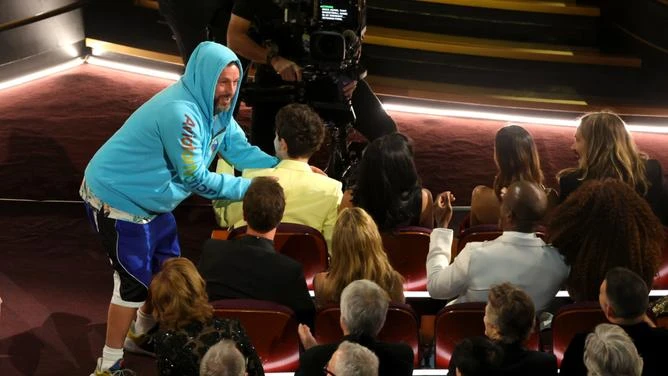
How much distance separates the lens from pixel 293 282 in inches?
124

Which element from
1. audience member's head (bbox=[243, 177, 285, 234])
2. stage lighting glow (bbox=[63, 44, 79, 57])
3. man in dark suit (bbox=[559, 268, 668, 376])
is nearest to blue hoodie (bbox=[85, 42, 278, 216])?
audience member's head (bbox=[243, 177, 285, 234])

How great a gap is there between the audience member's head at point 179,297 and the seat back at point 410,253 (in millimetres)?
897

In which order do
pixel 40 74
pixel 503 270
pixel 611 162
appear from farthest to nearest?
pixel 40 74 < pixel 611 162 < pixel 503 270

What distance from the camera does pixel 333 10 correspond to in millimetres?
4465

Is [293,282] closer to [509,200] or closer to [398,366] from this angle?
[398,366]

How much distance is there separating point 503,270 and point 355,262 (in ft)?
1.53

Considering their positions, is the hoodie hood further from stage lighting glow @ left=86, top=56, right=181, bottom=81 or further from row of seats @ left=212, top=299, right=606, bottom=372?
stage lighting glow @ left=86, top=56, right=181, bottom=81

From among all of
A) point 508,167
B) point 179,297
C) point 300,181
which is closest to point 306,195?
point 300,181

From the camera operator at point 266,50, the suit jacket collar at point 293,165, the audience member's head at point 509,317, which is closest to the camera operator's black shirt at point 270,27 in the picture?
the camera operator at point 266,50

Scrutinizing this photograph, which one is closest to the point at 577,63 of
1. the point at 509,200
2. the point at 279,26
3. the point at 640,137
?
the point at 640,137

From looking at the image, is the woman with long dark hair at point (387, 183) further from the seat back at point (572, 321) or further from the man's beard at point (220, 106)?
the seat back at point (572, 321)

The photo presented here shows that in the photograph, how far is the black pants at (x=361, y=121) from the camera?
15.7 ft

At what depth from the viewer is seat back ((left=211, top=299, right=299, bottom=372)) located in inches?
117

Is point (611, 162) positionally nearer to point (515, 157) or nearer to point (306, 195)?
point (515, 157)
